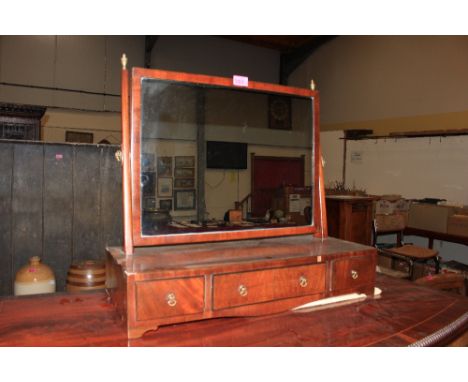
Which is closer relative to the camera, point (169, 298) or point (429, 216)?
point (169, 298)

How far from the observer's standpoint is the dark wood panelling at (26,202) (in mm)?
2670

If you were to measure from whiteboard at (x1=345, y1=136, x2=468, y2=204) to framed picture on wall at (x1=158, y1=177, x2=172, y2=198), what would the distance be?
4.62 meters

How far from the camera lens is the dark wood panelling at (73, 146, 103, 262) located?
280 centimetres

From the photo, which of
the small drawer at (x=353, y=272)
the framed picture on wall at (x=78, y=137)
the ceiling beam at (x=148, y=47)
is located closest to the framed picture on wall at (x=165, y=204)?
the small drawer at (x=353, y=272)

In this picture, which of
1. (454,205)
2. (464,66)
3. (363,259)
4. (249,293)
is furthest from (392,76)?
(249,293)

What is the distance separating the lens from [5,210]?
8.70 feet

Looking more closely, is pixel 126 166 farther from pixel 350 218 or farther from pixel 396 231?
pixel 396 231

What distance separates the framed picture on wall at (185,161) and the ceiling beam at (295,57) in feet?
22.6

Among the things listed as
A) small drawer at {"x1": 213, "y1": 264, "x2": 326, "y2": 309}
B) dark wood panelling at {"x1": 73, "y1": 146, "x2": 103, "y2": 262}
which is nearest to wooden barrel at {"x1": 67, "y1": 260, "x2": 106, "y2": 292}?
small drawer at {"x1": 213, "y1": 264, "x2": 326, "y2": 309}

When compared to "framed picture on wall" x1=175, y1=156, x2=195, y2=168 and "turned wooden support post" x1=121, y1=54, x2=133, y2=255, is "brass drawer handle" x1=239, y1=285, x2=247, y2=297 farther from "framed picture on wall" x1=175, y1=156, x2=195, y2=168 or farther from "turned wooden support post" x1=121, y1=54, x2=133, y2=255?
"framed picture on wall" x1=175, y1=156, x2=195, y2=168

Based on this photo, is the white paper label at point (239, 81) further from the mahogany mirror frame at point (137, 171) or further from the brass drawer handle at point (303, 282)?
the brass drawer handle at point (303, 282)

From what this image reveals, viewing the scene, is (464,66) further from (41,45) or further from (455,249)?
(41,45)

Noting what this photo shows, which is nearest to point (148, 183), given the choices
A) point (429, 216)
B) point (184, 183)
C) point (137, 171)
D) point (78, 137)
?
point (137, 171)

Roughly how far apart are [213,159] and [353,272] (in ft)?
2.43
